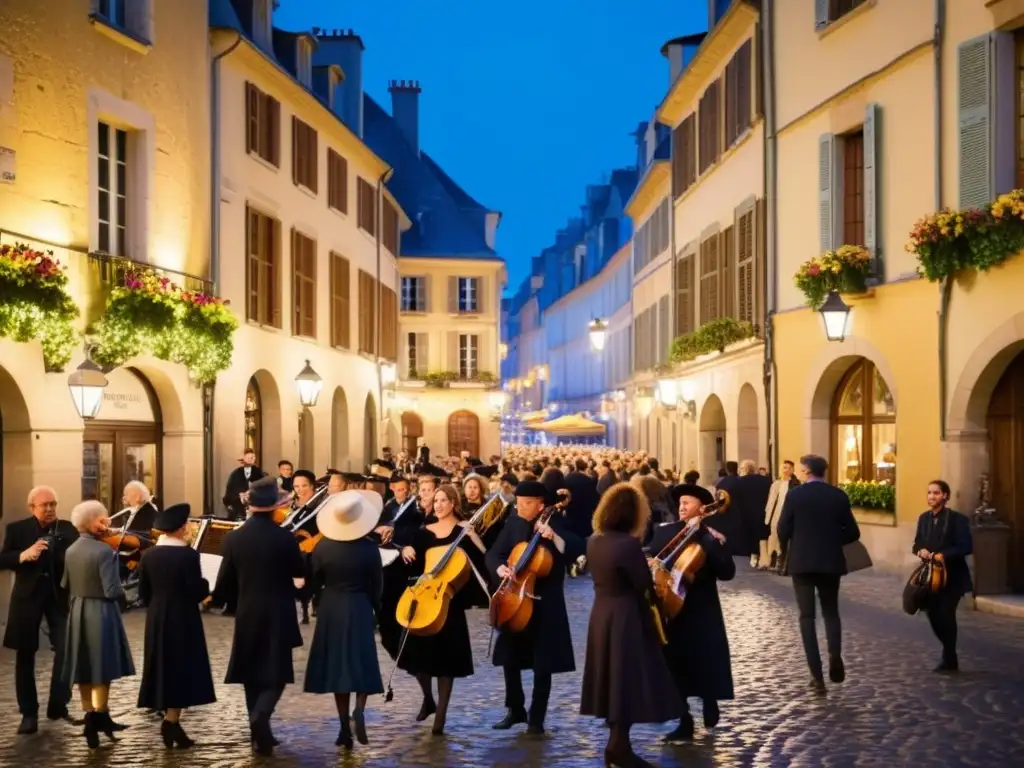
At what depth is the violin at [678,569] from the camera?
9836mm

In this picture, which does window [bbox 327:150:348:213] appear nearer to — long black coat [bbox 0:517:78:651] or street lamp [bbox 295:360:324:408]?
street lamp [bbox 295:360:324:408]

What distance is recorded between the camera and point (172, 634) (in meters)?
9.69

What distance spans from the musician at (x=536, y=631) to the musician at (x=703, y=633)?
729mm

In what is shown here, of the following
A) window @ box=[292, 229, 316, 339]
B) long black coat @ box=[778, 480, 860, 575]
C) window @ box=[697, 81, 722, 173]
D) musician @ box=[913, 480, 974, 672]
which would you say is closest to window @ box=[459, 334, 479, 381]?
window @ box=[292, 229, 316, 339]

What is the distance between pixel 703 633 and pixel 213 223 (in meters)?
14.9

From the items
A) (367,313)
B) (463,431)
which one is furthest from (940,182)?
(463,431)

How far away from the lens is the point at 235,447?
2430 cm

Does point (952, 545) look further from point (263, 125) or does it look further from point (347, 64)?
point (347, 64)

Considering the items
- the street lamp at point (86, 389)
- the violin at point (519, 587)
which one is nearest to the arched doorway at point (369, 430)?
the street lamp at point (86, 389)

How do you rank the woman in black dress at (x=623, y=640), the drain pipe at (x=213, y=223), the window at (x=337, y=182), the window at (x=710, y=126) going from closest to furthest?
the woman in black dress at (x=623, y=640) < the drain pipe at (x=213, y=223) < the window at (x=710, y=126) < the window at (x=337, y=182)

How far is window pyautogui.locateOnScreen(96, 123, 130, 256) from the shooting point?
774 inches

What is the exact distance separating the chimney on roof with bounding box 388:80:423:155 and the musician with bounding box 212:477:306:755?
156ft

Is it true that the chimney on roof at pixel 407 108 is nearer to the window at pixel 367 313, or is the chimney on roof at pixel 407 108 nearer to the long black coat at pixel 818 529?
the window at pixel 367 313

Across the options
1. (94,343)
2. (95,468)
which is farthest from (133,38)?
(95,468)
